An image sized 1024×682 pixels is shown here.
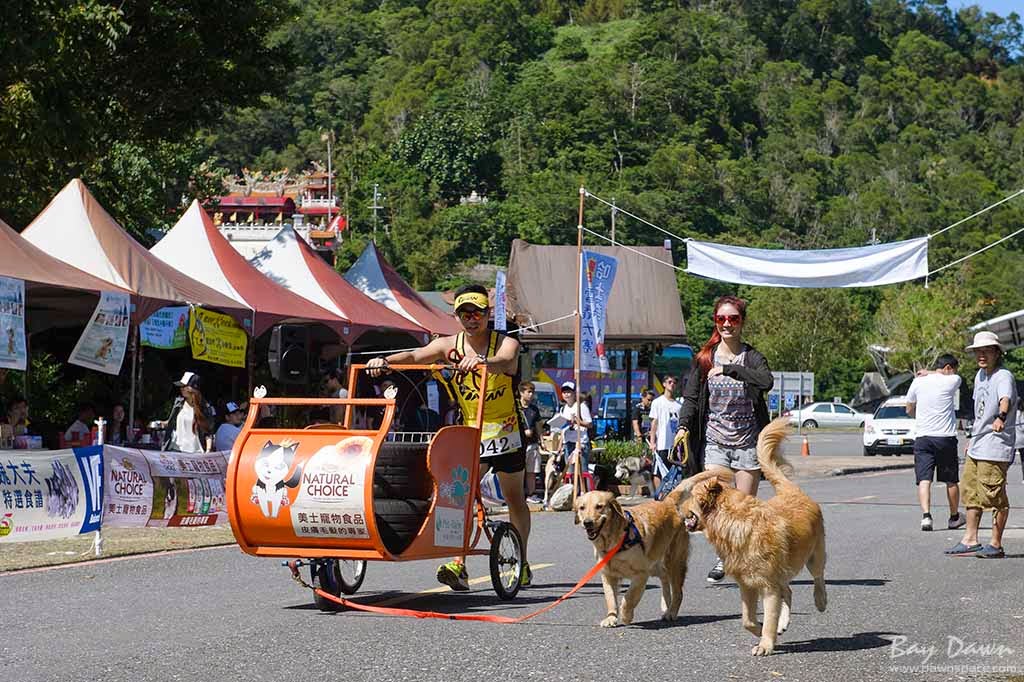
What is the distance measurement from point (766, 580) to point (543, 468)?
15621 mm

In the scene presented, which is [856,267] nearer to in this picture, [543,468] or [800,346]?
[543,468]

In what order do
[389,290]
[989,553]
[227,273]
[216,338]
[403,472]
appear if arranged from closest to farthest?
[403,472] < [989,553] < [216,338] < [227,273] < [389,290]

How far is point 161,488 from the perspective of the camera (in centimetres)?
1468

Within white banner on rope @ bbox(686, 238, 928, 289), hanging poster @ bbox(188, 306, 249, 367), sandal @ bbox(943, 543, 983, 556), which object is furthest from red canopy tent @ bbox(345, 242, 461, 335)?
sandal @ bbox(943, 543, 983, 556)

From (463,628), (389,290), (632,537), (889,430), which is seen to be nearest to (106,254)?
(389,290)

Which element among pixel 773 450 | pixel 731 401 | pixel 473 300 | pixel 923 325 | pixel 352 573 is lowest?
pixel 352 573

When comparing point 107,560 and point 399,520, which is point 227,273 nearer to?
point 107,560

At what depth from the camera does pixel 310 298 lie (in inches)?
1008

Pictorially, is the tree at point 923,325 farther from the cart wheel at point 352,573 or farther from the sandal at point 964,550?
the cart wheel at point 352,573

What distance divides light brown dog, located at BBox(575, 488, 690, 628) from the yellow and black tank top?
1.11 meters

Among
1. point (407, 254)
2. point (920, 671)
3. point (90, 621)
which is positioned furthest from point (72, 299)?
point (407, 254)

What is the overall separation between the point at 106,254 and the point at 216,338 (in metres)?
2.07

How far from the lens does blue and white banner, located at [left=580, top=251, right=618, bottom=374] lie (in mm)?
23359

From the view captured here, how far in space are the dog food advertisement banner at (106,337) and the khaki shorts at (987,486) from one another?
956cm
